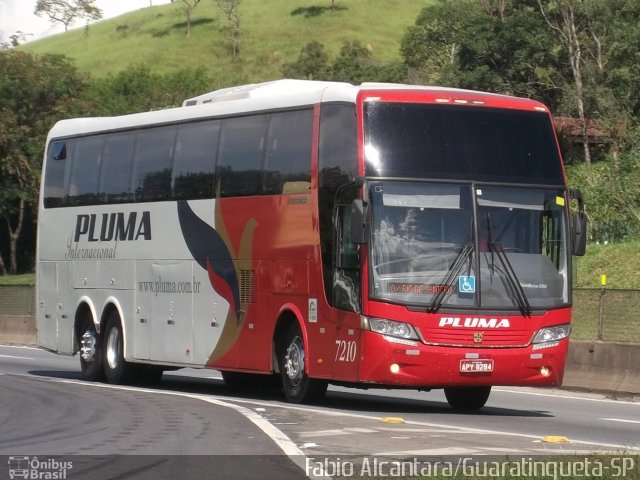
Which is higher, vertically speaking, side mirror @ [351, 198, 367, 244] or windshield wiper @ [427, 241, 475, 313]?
side mirror @ [351, 198, 367, 244]

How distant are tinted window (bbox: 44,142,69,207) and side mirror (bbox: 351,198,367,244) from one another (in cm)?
984

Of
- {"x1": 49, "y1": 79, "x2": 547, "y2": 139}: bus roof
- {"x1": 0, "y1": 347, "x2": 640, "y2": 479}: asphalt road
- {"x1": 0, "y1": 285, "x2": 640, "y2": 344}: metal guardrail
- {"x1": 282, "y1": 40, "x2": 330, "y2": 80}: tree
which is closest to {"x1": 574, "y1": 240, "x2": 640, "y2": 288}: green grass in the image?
{"x1": 0, "y1": 285, "x2": 640, "y2": 344}: metal guardrail

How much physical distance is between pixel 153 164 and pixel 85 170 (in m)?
2.56

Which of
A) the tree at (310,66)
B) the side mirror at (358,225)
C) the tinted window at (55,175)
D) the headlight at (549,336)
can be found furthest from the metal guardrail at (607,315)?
the tree at (310,66)

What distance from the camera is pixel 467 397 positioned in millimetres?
18125

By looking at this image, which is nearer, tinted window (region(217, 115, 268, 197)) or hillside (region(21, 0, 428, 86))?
tinted window (region(217, 115, 268, 197))

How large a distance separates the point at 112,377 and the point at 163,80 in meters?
76.9

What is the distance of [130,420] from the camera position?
14.8 metres

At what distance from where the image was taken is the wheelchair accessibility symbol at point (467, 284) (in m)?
16.2

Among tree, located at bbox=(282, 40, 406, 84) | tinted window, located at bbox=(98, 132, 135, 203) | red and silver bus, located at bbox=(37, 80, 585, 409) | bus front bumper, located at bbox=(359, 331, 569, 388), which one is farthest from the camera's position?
tree, located at bbox=(282, 40, 406, 84)

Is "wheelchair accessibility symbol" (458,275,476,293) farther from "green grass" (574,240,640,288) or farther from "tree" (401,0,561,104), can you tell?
"tree" (401,0,561,104)

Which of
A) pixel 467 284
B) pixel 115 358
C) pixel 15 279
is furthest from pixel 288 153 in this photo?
pixel 15 279

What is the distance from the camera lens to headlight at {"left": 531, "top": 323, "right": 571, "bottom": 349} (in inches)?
653

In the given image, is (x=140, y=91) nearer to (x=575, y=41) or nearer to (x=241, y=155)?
(x=575, y=41)
